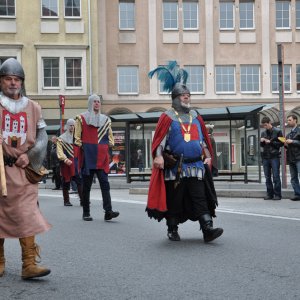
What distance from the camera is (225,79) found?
41.0 meters

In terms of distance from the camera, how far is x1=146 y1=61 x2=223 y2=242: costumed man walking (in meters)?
7.74

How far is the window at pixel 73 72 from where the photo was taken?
128ft

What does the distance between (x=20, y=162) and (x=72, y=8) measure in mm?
35038

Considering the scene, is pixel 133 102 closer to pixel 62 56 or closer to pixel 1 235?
pixel 62 56

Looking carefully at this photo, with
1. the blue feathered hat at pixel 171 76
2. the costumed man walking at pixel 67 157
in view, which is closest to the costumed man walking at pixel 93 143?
the blue feathered hat at pixel 171 76

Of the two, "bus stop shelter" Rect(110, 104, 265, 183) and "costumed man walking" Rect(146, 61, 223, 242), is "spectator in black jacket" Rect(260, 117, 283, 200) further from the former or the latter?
"costumed man walking" Rect(146, 61, 223, 242)

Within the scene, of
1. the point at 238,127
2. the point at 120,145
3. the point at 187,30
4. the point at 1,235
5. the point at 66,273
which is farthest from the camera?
the point at 187,30

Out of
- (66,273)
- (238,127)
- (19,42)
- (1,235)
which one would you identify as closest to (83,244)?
(66,273)

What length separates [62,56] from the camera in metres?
38.9

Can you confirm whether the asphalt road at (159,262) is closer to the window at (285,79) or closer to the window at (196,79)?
the window at (196,79)

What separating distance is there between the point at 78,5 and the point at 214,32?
8297 mm

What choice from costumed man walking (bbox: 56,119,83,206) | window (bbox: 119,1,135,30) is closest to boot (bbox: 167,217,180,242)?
costumed man walking (bbox: 56,119,83,206)

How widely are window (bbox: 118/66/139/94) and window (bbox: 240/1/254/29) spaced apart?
23.6 feet

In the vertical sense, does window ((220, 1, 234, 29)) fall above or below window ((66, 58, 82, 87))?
above
